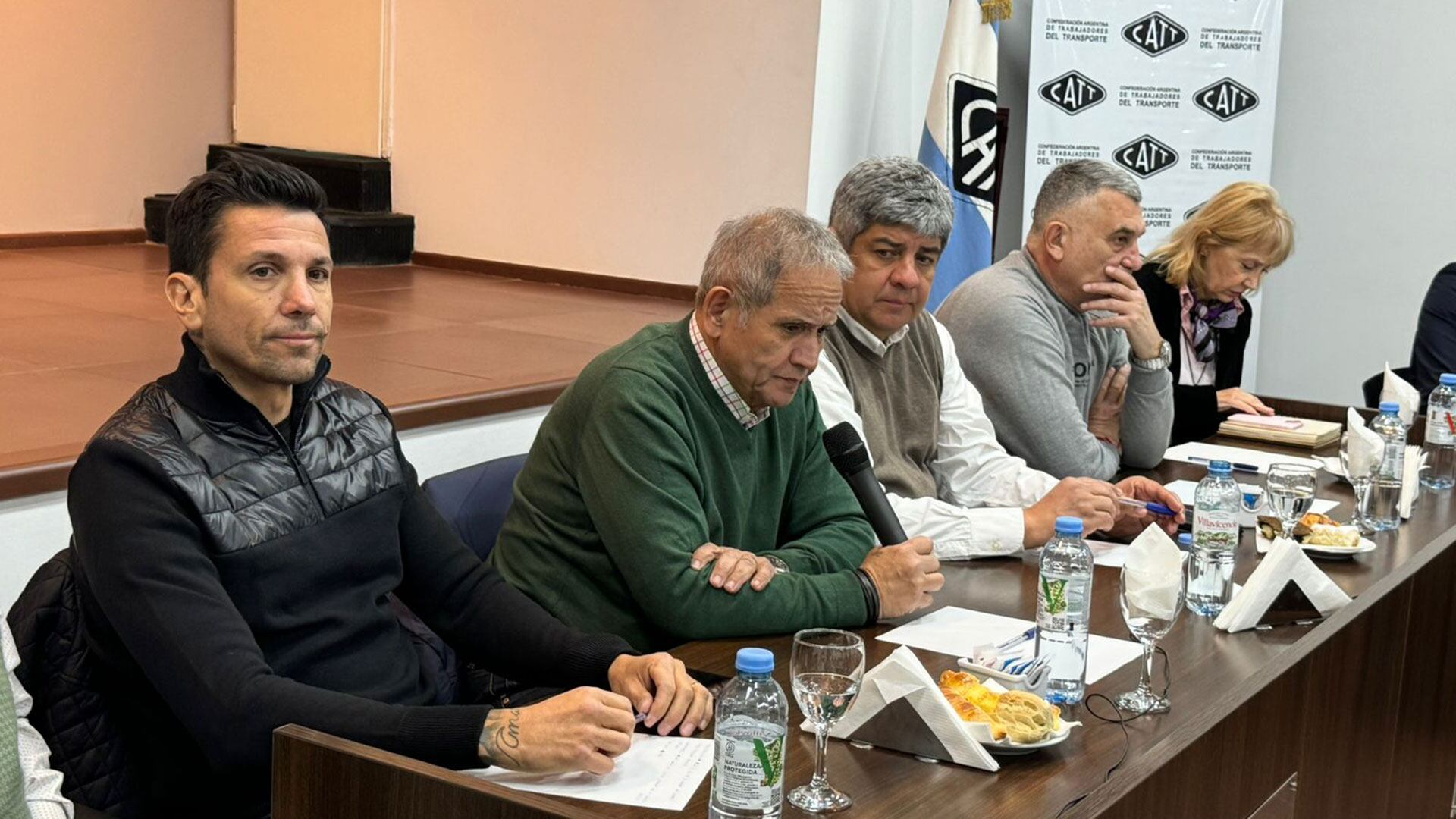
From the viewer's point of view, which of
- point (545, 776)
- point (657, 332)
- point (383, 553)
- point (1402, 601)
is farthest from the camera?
point (1402, 601)

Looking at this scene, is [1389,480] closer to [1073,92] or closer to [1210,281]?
[1210,281]

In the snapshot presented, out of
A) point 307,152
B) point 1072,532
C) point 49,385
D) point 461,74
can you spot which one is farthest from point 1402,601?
point 307,152

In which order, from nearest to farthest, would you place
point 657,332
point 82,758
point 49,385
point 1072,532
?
1. point 82,758
2. point 1072,532
3. point 657,332
4. point 49,385

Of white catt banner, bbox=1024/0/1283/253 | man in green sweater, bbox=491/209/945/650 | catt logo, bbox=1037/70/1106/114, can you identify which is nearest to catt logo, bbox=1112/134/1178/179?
white catt banner, bbox=1024/0/1283/253

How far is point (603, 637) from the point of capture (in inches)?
75.9

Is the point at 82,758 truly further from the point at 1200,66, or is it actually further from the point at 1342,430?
the point at 1200,66

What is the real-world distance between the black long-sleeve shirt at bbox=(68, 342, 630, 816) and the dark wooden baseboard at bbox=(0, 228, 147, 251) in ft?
16.4

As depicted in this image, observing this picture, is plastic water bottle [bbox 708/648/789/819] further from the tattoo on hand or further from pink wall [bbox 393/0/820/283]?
pink wall [bbox 393/0/820/283]

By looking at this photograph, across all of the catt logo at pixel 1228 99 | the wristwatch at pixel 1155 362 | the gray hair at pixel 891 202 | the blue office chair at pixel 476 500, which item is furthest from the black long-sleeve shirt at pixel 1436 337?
the blue office chair at pixel 476 500

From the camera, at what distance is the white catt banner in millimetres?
5324

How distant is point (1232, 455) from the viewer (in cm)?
332

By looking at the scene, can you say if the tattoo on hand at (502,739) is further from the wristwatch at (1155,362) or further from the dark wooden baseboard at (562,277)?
the dark wooden baseboard at (562,277)

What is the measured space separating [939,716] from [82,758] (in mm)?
966

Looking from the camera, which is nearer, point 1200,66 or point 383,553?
point 383,553
